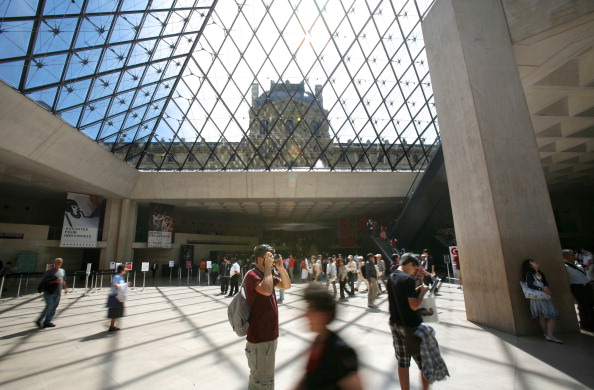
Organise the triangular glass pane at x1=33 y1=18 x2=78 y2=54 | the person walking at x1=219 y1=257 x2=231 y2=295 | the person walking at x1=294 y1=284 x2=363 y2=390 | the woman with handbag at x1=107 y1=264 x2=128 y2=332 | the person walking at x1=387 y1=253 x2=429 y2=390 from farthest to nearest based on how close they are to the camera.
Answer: the person walking at x1=219 y1=257 x2=231 y2=295
the triangular glass pane at x1=33 y1=18 x2=78 y2=54
the woman with handbag at x1=107 y1=264 x2=128 y2=332
the person walking at x1=294 y1=284 x2=363 y2=390
the person walking at x1=387 y1=253 x2=429 y2=390

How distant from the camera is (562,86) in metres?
9.49

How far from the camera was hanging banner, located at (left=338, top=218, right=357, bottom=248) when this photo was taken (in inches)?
1270

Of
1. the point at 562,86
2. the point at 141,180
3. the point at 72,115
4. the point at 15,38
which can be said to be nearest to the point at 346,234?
the point at 141,180

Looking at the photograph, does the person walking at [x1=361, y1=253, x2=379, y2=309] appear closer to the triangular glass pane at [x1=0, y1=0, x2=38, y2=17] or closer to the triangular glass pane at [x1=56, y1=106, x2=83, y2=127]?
the triangular glass pane at [x1=0, y1=0, x2=38, y2=17]

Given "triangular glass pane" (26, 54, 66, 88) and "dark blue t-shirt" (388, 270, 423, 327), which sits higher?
"triangular glass pane" (26, 54, 66, 88)

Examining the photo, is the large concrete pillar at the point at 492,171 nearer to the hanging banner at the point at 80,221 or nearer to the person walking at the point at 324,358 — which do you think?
the person walking at the point at 324,358

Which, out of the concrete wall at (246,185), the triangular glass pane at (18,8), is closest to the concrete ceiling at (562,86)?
the concrete wall at (246,185)

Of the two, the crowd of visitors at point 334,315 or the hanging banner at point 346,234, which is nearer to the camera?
the crowd of visitors at point 334,315

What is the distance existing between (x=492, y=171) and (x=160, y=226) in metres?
21.8

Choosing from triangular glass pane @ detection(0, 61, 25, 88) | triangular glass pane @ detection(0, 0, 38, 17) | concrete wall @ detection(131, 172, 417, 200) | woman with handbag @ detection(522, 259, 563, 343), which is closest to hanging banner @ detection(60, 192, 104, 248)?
concrete wall @ detection(131, 172, 417, 200)

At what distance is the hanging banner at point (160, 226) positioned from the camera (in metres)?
21.6

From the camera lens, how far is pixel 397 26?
22.4 meters

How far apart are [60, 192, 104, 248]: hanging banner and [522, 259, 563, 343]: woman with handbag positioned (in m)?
21.9

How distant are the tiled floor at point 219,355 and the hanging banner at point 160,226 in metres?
14.6
